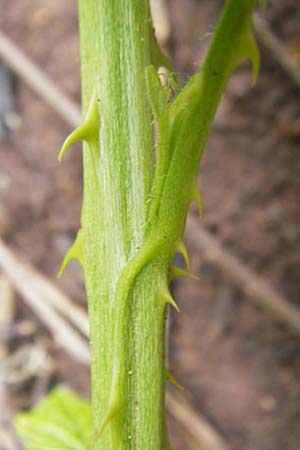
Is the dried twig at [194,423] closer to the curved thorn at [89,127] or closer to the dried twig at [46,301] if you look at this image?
the dried twig at [46,301]

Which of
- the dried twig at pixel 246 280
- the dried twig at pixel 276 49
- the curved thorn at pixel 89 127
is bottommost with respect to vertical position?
the dried twig at pixel 246 280

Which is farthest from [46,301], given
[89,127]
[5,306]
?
[89,127]

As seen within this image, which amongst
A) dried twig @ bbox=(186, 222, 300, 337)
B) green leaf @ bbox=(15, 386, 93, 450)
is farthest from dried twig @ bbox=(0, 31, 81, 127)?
green leaf @ bbox=(15, 386, 93, 450)

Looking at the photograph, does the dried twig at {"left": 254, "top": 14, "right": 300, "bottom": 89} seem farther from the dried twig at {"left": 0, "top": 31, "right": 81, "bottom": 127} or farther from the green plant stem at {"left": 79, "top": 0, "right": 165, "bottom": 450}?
the green plant stem at {"left": 79, "top": 0, "right": 165, "bottom": 450}

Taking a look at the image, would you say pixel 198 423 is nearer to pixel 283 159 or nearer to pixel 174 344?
pixel 174 344

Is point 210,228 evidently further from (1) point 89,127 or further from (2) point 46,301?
(1) point 89,127

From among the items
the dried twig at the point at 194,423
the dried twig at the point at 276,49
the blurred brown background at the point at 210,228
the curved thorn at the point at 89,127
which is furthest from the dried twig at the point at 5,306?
the curved thorn at the point at 89,127
